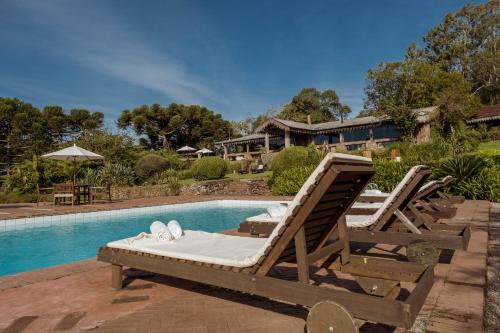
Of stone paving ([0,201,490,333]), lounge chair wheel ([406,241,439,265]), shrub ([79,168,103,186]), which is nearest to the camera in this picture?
stone paving ([0,201,490,333])

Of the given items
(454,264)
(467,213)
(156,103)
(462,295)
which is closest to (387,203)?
(454,264)

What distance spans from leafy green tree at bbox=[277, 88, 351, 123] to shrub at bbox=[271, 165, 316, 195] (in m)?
34.2

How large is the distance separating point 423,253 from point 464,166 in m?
8.57

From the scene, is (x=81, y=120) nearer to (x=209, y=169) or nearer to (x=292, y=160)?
(x=209, y=169)

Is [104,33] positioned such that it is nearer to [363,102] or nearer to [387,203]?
[387,203]

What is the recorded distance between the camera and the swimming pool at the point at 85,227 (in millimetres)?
6863

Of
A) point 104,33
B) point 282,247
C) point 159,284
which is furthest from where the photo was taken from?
point 104,33

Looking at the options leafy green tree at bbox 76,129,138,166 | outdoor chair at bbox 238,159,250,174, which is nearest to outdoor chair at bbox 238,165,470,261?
outdoor chair at bbox 238,159,250,174

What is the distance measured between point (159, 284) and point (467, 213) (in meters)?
6.68

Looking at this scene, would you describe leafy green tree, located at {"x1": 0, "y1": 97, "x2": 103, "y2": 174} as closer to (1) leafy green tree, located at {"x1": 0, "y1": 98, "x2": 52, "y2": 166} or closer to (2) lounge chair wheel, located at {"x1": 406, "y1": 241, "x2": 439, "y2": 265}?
(1) leafy green tree, located at {"x1": 0, "y1": 98, "x2": 52, "y2": 166}

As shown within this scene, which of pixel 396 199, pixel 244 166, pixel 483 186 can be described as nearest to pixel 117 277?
pixel 396 199

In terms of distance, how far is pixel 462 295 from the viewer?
2783 mm

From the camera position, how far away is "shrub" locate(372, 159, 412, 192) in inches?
450

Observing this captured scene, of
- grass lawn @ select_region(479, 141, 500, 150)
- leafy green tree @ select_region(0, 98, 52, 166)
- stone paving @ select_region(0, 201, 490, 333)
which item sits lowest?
stone paving @ select_region(0, 201, 490, 333)
